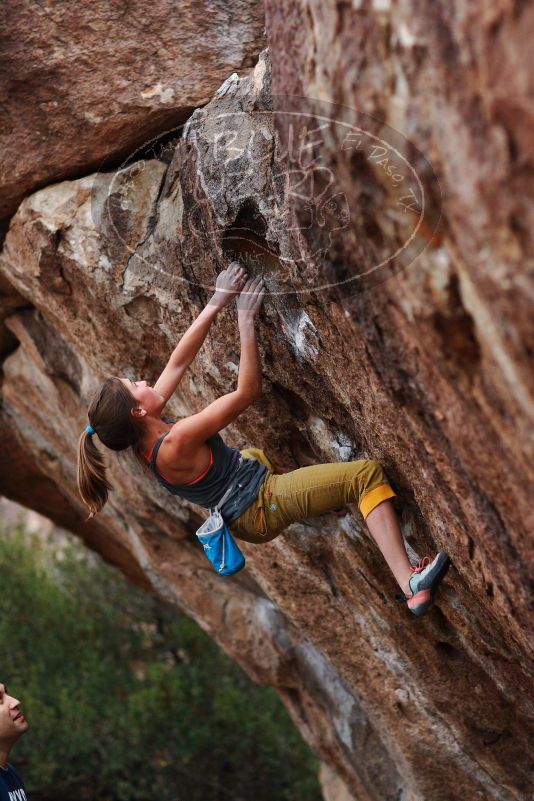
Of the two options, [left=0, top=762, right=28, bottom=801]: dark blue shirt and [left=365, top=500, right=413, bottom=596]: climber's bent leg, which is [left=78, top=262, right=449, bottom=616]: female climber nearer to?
[left=365, top=500, right=413, bottom=596]: climber's bent leg

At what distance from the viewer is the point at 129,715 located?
39.9 ft

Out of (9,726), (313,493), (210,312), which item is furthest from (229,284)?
(9,726)

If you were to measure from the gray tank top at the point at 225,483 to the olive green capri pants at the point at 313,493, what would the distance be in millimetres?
42

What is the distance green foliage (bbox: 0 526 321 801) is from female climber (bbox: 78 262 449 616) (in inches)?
335

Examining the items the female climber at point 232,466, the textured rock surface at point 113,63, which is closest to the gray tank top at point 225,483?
the female climber at point 232,466

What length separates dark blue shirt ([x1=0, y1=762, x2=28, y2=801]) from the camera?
13.1 ft

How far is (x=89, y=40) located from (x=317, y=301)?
2106 millimetres

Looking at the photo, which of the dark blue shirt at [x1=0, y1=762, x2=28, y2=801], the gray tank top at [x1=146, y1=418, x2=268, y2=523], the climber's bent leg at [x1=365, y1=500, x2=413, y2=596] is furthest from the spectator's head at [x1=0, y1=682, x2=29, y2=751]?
the climber's bent leg at [x1=365, y1=500, x2=413, y2=596]

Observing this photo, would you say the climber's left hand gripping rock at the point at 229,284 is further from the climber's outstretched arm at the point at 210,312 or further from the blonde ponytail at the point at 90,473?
the blonde ponytail at the point at 90,473

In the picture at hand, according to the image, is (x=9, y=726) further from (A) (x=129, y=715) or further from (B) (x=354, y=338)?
(A) (x=129, y=715)

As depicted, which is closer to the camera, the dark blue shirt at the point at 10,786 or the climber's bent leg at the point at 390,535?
the dark blue shirt at the point at 10,786

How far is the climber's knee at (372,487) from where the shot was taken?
4146mm

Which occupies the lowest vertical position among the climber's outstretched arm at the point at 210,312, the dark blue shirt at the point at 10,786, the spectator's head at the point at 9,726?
the dark blue shirt at the point at 10,786

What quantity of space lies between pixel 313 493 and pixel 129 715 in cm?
907
